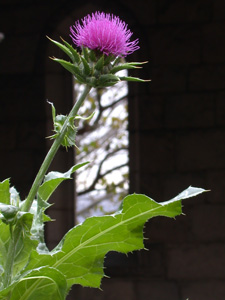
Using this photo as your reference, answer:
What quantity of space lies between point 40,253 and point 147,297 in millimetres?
3110

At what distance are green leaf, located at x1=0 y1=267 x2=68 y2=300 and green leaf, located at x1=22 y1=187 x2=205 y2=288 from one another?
2cm

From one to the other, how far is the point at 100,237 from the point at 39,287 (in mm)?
82

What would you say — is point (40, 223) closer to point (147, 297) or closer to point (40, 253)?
point (40, 253)

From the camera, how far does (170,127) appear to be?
365 cm

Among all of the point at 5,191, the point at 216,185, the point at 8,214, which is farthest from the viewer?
the point at 216,185

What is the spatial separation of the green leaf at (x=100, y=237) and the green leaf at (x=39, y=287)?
0.06 ft

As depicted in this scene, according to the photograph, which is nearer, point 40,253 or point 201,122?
point 40,253

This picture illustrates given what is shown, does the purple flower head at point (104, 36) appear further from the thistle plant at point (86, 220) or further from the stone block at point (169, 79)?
the stone block at point (169, 79)

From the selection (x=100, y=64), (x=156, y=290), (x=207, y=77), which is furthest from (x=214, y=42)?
(x=100, y=64)

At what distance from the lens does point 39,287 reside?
0.67 metres

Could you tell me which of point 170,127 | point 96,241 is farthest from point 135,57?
point 96,241

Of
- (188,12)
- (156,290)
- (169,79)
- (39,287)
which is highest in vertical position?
(188,12)

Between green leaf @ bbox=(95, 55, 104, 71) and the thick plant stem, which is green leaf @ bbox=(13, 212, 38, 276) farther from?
green leaf @ bbox=(95, 55, 104, 71)

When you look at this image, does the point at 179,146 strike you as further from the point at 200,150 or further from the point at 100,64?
the point at 100,64
